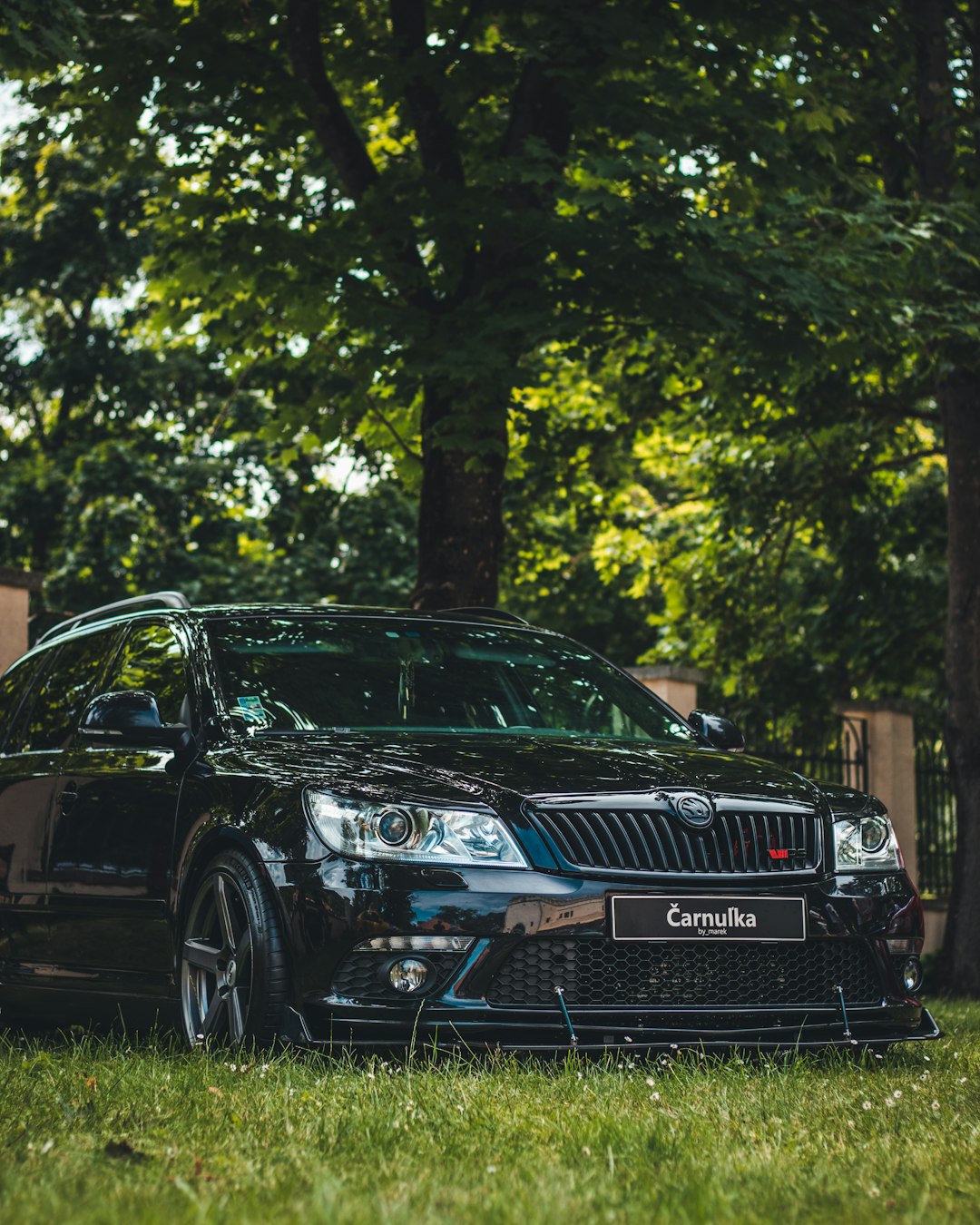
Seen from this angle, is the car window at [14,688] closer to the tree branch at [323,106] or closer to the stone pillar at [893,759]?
the tree branch at [323,106]

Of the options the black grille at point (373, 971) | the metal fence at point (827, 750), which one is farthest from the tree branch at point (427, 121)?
the black grille at point (373, 971)

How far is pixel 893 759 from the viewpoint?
55.3 ft

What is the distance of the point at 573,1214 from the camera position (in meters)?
3.14

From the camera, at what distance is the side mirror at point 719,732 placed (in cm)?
693

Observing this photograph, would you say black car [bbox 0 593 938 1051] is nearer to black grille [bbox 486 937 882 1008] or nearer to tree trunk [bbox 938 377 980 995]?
black grille [bbox 486 937 882 1008]

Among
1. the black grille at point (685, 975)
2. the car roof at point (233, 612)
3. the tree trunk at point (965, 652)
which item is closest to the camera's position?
the black grille at point (685, 975)

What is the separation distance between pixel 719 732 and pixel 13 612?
573cm

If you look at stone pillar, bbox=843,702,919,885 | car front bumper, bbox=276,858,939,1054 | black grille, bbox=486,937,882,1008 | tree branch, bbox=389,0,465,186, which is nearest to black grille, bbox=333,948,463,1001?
car front bumper, bbox=276,858,939,1054

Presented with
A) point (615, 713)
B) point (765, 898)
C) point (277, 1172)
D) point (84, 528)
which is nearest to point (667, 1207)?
point (277, 1172)

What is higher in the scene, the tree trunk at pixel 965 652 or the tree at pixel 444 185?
the tree at pixel 444 185

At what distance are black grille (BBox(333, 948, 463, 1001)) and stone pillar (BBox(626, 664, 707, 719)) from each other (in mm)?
9114

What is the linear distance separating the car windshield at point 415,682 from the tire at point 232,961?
64 centimetres

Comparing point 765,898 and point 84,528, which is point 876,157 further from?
point 84,528

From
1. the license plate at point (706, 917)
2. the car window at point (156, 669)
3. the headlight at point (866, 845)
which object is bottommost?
the license plate at point (706, 917)
